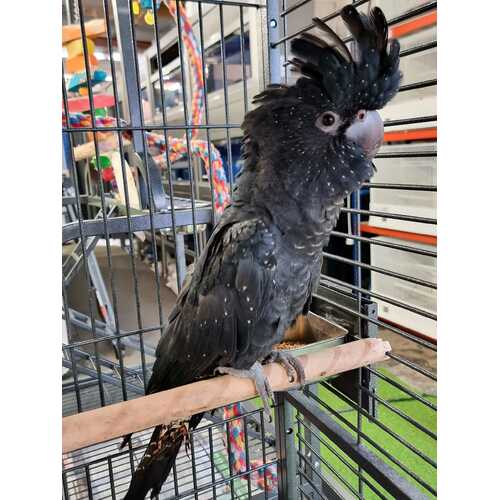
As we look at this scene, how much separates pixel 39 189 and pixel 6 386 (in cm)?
13

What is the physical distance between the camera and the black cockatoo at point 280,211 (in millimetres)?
642

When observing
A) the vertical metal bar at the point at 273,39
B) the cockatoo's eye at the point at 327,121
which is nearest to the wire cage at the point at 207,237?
the vertical metal bar at the point at 273,39

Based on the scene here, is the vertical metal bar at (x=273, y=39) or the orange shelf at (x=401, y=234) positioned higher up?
the vertical metal bar at (x=273, y=39)

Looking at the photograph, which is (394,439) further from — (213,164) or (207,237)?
(213,164)

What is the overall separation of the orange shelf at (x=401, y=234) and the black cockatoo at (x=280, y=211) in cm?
133

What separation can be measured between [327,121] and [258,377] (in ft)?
1.70

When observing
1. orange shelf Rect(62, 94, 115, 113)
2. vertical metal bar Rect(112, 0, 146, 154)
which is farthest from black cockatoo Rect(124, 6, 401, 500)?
orange shelf Rect(62, 94, 115, 113)

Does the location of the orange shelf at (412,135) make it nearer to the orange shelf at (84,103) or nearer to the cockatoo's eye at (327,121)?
the cockatoo's eye at (327,121)

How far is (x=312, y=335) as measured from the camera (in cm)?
106

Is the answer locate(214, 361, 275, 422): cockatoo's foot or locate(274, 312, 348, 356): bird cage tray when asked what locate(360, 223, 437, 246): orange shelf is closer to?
locate(274, 312, 348, 356): bird cage tray

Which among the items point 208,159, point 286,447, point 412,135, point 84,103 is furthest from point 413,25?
point 84,103

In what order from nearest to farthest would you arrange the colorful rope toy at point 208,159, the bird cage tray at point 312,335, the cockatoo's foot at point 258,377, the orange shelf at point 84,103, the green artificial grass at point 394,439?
the cockatoo's foot at point 258,377
the bird cage tray at point 312,335
the colorful rope toy at point 208,159
the green artificial grass at point 394,439
the orange shelf at point 84,103

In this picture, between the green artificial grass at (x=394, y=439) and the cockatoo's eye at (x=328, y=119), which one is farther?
the green artificial grass at (x=394, y=439)
